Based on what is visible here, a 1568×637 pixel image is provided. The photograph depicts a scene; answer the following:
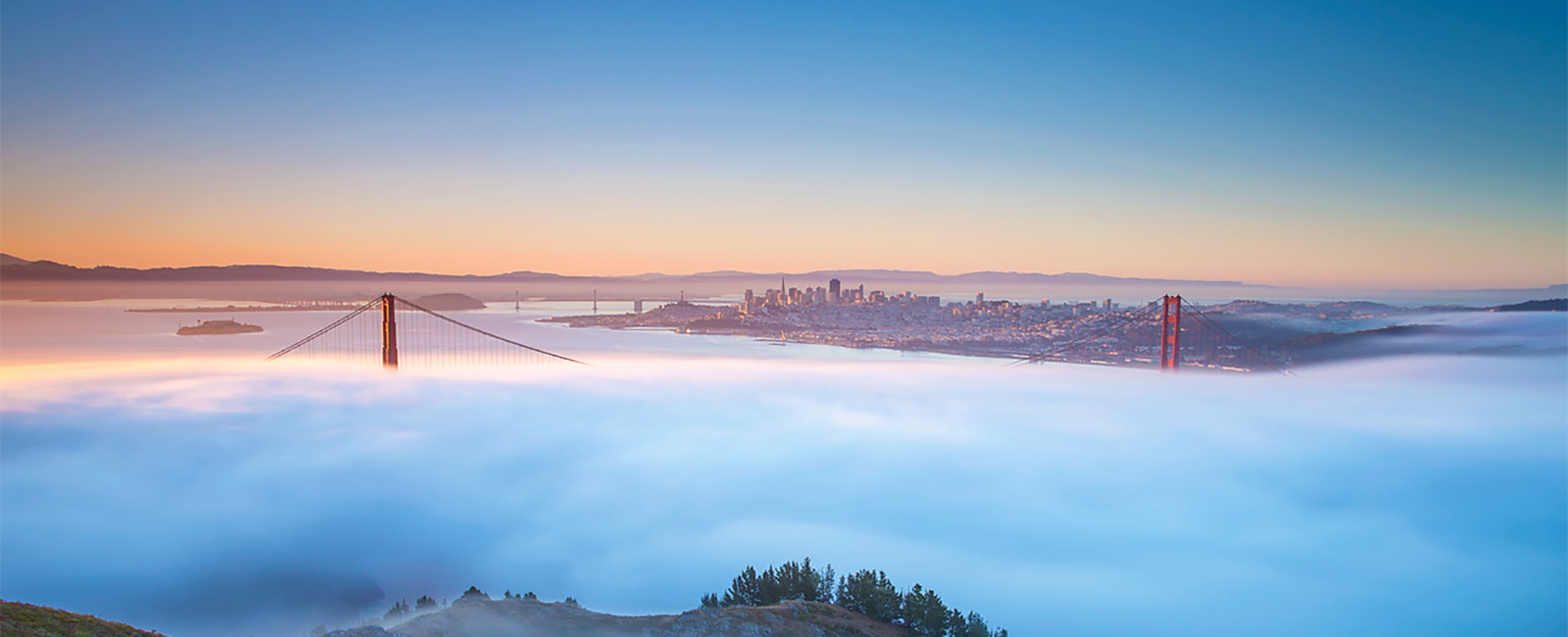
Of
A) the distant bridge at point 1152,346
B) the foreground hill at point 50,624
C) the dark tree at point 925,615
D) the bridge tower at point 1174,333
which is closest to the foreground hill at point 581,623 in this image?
the foreground hill at point 50,624

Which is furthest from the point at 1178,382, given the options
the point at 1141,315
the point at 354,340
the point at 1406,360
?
the point at 354,340

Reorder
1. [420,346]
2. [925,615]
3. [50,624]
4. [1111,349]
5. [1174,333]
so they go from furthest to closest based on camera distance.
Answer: [420,346] → [1111,349] → [1174,333] → [925,615] → [50,624]

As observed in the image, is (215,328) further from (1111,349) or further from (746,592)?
(1111,349)

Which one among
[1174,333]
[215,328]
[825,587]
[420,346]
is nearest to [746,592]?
[825,587]

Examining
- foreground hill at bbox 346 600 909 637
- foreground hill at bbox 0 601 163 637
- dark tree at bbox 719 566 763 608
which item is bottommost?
dark tree at bbox 719 566 763 608

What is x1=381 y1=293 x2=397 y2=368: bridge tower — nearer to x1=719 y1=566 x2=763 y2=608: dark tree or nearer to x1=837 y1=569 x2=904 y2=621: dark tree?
x1=719 y1=566 x2=763 y2=608: dark tree

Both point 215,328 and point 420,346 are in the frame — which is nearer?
point 215,328

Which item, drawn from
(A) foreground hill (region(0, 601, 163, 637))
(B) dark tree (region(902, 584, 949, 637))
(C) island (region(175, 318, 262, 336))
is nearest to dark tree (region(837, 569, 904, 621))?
(B) dark tree (region(902, 584, 949, 637))
